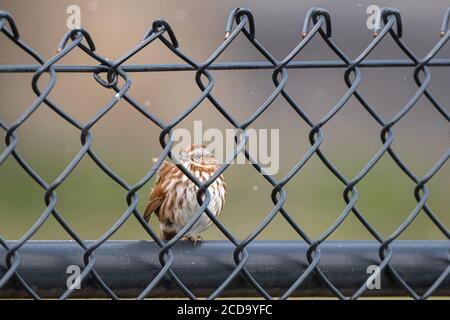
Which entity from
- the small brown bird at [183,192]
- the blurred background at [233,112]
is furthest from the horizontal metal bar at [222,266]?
the blurred background at [233,112]

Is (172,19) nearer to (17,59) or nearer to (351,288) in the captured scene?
(17,59)

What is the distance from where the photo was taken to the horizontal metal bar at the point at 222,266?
214 cm

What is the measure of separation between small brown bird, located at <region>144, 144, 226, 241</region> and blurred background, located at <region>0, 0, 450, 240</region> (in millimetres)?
4838

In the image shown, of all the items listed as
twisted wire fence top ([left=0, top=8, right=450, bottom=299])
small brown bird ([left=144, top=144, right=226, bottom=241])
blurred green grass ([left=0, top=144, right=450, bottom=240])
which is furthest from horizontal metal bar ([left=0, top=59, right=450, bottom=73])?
blurred green grass ([left=0, top=144, right=450, bottom=240])

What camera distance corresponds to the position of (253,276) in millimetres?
2236

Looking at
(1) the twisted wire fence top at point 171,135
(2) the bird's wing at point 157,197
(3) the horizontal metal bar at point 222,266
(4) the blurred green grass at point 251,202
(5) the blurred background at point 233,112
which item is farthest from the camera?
(5) the blurred background at point 233,112

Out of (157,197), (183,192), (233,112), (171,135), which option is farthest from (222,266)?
(233,112)

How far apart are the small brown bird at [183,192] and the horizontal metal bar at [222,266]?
1.34 m

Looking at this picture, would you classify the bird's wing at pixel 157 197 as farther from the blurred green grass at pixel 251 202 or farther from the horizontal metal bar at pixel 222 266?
the blurred green grass at pixel 251 202

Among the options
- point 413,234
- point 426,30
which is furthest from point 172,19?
point 413,234

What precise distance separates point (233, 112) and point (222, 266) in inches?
297

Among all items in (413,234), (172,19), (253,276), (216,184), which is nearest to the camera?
(253,276)

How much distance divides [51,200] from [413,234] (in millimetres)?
6927

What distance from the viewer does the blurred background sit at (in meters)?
9.31
